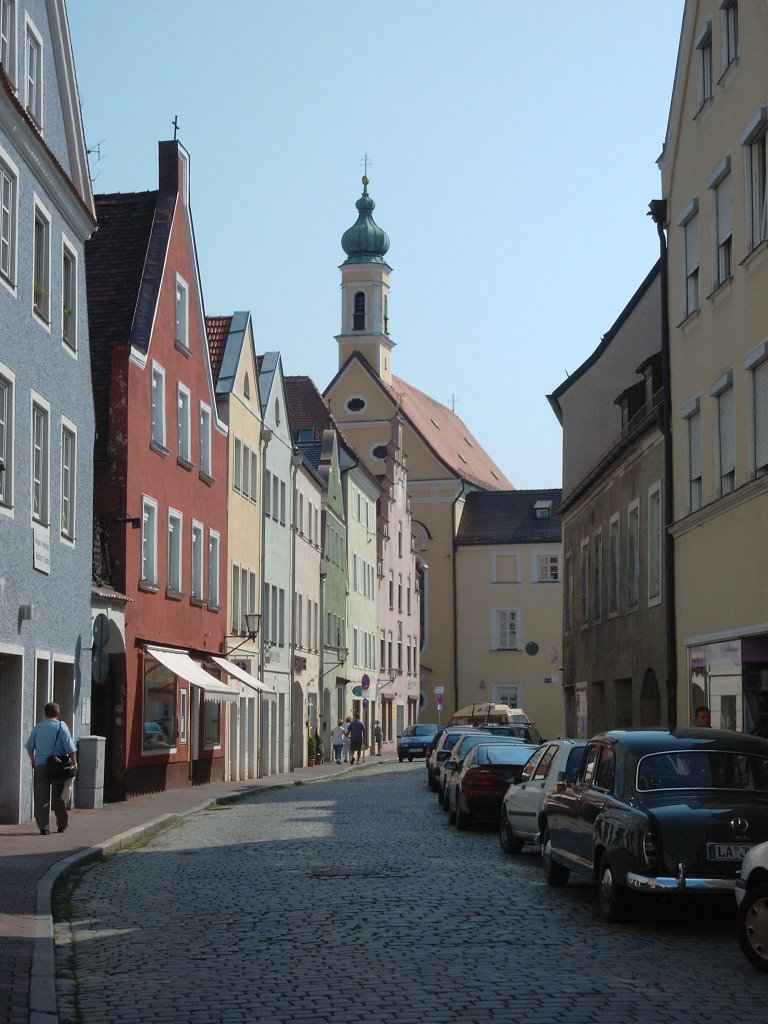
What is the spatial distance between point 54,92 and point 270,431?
69.7 feet

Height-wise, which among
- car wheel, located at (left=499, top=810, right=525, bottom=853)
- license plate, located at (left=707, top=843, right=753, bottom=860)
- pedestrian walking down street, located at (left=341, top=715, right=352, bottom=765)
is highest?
license plate, located at (left=707, top=843, right=753, bottom=860)

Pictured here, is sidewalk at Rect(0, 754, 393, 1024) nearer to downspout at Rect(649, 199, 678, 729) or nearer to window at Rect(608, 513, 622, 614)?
downspout at Rect(649, 199, 678, 729)

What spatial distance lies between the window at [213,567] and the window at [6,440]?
17356 mm

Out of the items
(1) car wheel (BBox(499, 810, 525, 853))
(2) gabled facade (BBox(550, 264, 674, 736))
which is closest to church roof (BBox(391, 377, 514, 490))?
(2) gabled facade (BBox(550, 264, 674, 736))

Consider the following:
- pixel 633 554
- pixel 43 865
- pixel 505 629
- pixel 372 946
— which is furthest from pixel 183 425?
pixel 505 629

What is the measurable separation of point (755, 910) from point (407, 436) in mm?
85439

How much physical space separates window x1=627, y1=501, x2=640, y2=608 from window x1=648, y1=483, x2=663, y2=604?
46.2 inches

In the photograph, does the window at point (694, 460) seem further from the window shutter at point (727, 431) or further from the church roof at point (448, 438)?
the church roof at point (448, 438)

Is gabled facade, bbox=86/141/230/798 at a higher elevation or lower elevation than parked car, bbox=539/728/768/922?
higher

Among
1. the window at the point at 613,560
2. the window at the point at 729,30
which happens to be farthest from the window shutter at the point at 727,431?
the window at the point at 613,560

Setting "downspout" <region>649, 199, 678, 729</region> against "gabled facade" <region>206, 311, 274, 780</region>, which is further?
"gabled facade" <region>206, 311, 274, 780</region>

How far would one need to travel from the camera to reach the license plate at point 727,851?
11906 mm

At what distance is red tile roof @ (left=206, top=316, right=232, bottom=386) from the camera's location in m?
42.6

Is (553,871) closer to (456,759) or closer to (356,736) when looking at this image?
(456,759)
